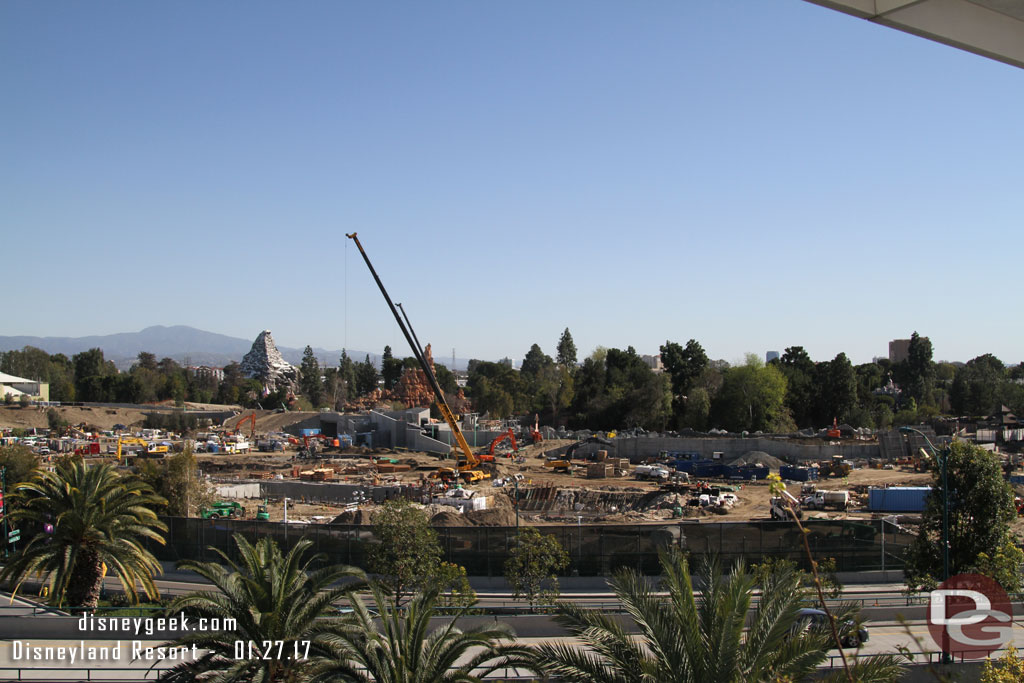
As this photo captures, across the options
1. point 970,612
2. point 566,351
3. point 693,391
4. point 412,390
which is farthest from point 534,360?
point 970,612

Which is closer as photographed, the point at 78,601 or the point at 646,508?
the point at 78,601

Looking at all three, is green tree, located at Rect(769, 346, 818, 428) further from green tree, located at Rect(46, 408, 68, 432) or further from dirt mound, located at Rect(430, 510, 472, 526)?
green tree, located at Rect(46, 408, 68, 432)

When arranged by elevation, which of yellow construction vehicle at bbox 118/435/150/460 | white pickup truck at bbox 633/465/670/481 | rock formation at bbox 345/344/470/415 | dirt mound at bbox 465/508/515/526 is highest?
rock formation at bbox 345/344/470/415

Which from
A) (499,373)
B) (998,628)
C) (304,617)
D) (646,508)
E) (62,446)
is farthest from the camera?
(499,373)

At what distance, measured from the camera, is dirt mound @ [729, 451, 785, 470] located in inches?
2401

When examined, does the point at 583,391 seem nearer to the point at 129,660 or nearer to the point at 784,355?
the point at 784,355

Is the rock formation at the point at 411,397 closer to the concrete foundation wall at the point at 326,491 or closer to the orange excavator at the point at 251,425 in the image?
the orange excavator at the point at 251,425

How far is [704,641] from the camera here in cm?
855

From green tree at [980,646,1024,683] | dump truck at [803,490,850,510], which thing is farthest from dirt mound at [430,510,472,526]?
green tree at [980,646,1024,683]

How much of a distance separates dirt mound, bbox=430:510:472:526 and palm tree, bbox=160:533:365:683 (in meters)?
24.5

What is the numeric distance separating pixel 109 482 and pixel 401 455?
54.2m

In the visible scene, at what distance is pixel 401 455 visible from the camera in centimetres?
7450

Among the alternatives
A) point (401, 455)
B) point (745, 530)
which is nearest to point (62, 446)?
point (401, 455)

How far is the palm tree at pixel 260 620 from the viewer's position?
11828 mm
